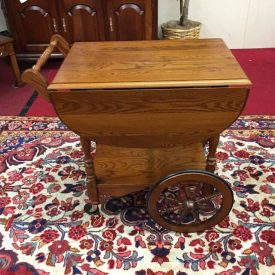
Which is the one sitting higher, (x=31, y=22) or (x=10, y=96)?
(x=31, y=22)

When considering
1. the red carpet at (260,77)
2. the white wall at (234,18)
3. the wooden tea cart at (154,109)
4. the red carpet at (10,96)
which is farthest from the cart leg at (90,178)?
the white wall at (234,18)

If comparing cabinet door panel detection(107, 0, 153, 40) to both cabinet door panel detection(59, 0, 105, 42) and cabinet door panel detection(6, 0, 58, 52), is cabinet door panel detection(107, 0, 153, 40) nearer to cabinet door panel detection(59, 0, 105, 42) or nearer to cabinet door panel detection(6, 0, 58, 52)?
cabinet door panel detection(59, 0, 105, 42)

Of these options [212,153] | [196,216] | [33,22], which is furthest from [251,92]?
[33,22]

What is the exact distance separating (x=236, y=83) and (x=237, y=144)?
36.5 inches

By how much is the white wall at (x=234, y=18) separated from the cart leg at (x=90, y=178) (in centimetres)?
236

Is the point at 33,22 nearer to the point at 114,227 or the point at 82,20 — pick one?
the point at 82,20

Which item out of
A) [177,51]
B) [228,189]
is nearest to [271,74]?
[177,51]

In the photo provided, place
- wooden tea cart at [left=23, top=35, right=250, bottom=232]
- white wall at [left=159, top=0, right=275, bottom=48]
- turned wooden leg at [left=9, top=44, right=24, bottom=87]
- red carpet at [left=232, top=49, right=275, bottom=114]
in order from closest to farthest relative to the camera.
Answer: wooden tea cart at [left=23, top=35, right=250, bottom=232] < red carpet at [left=232, top=49, right=275, bottom=114] < turned wooden leg at [left=9, top=44, right=24, bottom=87] < white wall at [left=159, top=0, right=275, bottom=48]

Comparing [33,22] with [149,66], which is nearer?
[149,66]

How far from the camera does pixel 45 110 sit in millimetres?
2316

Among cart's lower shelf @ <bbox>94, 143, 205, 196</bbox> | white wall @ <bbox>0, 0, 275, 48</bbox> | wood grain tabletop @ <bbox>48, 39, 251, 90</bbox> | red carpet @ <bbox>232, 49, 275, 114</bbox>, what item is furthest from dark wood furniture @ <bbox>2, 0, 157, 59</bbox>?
cart's lower shelf @ <bbox>94, 143, 205, 196</bbox>

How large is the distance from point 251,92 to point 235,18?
1.14 m

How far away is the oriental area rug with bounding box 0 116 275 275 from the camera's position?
125cm

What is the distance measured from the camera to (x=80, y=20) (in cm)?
263
